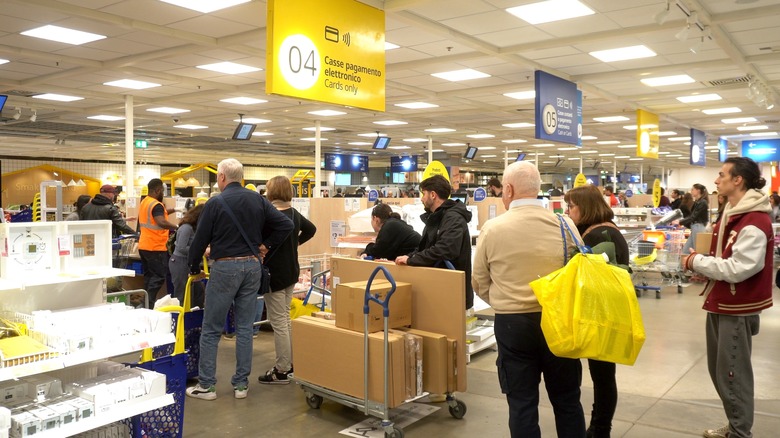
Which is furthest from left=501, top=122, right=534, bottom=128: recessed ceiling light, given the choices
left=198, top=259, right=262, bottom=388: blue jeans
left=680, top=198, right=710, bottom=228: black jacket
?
left=198, top=259, right=262, bottom=388: blue jeans

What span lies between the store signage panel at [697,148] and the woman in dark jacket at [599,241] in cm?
1469

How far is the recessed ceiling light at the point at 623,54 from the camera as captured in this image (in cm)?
840

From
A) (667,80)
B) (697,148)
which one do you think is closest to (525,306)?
(667,80)

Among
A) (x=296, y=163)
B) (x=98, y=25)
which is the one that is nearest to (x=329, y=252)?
(x=98, y=25)

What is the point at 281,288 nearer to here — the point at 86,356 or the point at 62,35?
the point at 86,356

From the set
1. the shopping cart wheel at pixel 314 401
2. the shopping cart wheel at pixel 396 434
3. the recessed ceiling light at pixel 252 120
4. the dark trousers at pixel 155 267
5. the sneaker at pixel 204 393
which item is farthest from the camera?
the recessed ceiling light at pixel 252 120

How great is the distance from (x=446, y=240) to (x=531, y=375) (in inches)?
65.5

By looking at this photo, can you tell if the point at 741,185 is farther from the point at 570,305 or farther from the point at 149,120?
the point at 149,120

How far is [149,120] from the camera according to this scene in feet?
51.0

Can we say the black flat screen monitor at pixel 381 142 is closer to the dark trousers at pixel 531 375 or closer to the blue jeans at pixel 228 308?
the blue jeans at pixel 228 308

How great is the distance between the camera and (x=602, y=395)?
11.7ft

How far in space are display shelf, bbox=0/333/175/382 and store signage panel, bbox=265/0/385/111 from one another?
2156 mm

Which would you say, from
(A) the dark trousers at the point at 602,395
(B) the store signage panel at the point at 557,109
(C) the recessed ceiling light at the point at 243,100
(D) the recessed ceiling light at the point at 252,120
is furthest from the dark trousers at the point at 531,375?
(D) the recessed ceiling light at the point at 252,120

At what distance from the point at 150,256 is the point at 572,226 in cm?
582
